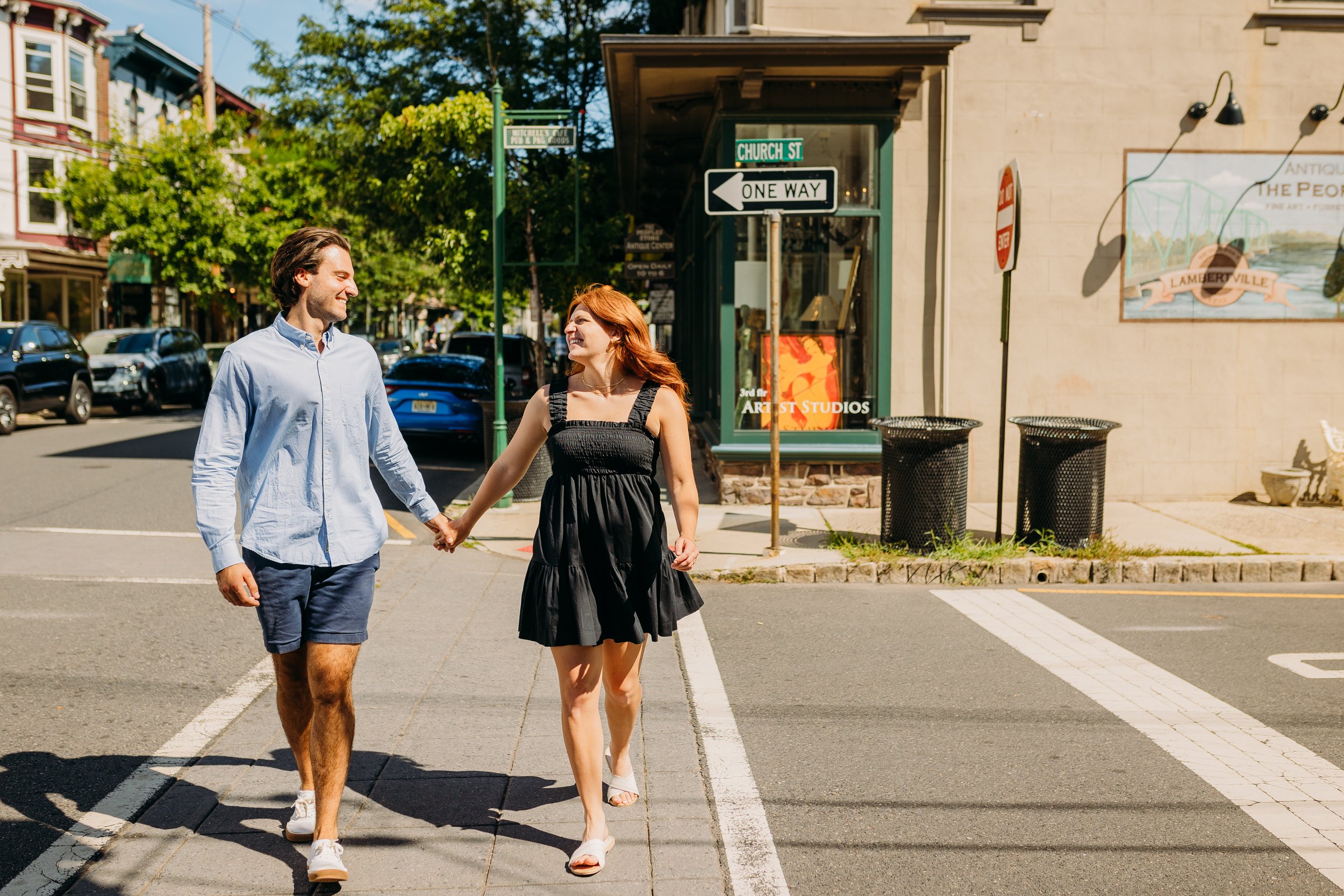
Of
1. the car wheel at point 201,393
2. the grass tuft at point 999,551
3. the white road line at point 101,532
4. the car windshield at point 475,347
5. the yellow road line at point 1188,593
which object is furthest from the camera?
the car wheel at point 201,393

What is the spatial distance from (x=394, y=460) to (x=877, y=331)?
26.1 ft

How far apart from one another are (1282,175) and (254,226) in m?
27.5

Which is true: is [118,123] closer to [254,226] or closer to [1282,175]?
[254,226]

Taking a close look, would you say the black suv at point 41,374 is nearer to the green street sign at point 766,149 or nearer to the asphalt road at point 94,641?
the asphalt road at point 94,641

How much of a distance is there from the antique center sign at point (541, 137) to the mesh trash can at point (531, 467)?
2.46 metres

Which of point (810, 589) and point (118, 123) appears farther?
point (118, 123)

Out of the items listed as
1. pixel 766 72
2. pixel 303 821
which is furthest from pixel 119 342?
pixel 303 821

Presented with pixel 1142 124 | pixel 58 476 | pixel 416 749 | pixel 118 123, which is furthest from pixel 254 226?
pixel 416 749

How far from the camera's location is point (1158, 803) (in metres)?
4.31

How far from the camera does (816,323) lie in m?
11.5

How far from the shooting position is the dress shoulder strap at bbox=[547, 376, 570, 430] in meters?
3.78

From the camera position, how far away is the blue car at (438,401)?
1672 cm

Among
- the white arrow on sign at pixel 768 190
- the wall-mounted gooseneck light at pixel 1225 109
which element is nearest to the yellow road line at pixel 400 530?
the white arrow on sign at pixel 768 190

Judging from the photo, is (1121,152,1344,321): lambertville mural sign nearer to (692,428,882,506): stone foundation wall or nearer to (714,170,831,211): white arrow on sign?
(692,428,882,506): stone foundation wall
